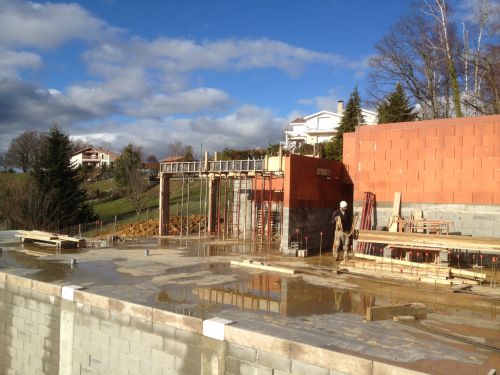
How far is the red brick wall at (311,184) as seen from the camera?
15156 mm

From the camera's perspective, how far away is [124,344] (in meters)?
8.09

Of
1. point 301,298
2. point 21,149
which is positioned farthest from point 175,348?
point 21,149

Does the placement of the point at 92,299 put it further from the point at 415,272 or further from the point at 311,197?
the point at 311,197

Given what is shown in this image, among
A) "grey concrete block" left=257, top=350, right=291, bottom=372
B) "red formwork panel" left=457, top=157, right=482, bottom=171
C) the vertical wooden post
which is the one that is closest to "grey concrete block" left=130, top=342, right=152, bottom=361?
"grey concrete block" left=257, top=350, right=291, bottom=372

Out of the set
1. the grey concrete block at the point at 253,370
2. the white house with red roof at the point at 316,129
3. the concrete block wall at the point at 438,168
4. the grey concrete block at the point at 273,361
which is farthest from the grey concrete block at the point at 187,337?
the white house with red roof at the point at 316,129

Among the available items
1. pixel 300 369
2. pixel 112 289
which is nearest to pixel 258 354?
pixel 300 369

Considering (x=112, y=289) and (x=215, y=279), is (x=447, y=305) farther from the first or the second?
(x=112, y=289)

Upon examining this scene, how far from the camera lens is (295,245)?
1517cm

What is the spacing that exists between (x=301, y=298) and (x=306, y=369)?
3122 millimetres

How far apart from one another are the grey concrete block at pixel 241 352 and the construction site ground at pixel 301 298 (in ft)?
1.03

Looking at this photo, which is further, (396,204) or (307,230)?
(307,230)

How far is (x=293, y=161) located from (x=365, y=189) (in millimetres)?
2740

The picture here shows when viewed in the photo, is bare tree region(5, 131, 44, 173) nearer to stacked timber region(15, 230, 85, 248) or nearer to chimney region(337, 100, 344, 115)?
chimney region(337, 100, 344, 115)

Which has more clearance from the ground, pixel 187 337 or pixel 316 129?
pixel 316 129
